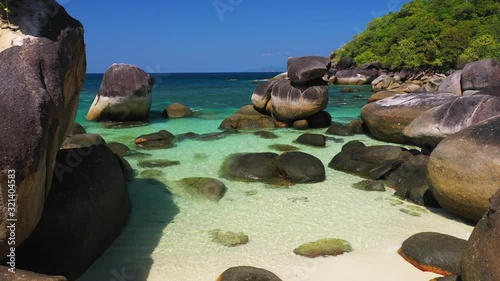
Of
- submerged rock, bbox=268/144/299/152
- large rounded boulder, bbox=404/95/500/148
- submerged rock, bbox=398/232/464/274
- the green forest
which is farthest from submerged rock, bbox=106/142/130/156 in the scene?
the green forest

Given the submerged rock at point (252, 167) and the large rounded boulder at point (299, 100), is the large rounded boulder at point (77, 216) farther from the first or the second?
the large rounded boulder at point (299, 100)

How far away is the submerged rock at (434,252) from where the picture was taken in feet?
14.7

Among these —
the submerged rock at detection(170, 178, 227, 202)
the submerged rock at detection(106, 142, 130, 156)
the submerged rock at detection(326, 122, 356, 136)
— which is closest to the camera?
the submerged rock at detection(170, 178, 227, 202)

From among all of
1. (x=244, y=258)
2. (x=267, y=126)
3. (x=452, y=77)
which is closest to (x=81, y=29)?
(x=244, y=258)

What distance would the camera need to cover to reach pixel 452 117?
8.38 m

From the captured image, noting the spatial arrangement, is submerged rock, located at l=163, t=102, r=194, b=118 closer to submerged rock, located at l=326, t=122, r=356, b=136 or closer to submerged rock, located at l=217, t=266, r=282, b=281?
submerged rock, located at l=326, t=122, r=356, b=136

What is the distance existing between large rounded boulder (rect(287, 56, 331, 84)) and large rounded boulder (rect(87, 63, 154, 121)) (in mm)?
6015

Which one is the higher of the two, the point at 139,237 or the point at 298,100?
the point at 298,100

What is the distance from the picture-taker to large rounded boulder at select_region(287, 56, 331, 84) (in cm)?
1383

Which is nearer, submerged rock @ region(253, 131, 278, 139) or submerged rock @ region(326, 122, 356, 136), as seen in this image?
submerged rock @ region(253, 131, 278, 139)

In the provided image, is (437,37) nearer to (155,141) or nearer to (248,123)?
(248,123)

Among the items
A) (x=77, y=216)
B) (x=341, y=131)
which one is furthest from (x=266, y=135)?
(x=77, y=216)

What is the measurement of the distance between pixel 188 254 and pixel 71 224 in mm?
1490

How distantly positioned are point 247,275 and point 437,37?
4432cm
